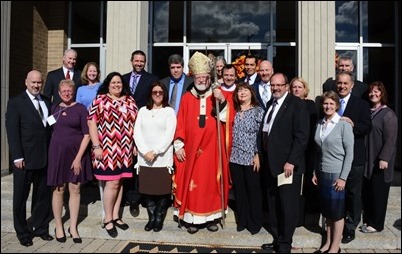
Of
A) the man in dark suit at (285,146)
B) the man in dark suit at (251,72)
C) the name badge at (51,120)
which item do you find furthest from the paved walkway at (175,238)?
the man in dark suit at (251,72)

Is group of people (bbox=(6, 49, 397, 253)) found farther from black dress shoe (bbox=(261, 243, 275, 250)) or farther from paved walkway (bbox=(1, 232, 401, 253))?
paved walkway (bbox=(1, 232, 401, 253))

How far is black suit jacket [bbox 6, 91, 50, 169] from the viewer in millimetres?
4484

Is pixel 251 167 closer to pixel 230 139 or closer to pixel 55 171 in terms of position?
pixel 230 139

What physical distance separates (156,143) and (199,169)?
2.11 ft

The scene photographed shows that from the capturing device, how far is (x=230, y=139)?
4.90 metres

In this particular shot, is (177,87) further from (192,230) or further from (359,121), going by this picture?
(359,121)

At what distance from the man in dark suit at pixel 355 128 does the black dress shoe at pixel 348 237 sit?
21cm

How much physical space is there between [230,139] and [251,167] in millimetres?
459

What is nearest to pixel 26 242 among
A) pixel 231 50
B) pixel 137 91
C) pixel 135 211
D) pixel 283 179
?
pixel 135 211

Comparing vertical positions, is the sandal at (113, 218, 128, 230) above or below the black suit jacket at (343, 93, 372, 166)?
below

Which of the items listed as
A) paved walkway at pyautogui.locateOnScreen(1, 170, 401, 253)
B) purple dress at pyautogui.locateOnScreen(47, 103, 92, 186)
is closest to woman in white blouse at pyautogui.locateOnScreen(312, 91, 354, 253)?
paved walkway at pyautogui.locateOnScreen(1, 170, 401, 253)

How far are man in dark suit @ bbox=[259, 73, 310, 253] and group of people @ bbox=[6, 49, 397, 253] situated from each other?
1 cm

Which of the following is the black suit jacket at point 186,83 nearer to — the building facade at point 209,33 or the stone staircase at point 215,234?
the stone staircase at point 215,234

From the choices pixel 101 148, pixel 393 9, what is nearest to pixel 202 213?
pixel 101 148
